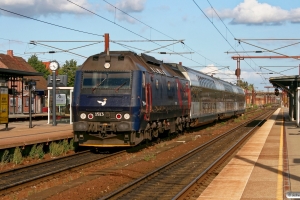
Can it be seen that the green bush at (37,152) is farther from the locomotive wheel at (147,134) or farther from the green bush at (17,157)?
the locomotive wheel at (147,134)

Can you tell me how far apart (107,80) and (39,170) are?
471 centimetres

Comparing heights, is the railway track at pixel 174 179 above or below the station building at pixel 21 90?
below

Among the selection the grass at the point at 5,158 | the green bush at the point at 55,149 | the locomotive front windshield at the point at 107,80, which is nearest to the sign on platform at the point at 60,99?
the green bush at the point at 55,149

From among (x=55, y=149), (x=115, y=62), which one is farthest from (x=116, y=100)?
(x=55, y=149)

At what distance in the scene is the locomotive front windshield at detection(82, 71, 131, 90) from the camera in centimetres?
1792

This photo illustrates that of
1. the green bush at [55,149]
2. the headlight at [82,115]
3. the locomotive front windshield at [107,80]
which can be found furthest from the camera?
the green bush at [55,149]

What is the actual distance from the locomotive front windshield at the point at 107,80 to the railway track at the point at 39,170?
96.4 inches

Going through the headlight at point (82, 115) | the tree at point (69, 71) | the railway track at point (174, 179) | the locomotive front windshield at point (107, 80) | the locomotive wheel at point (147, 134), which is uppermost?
the tree at point (69, 71)

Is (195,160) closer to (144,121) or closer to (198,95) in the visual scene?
(144,121)

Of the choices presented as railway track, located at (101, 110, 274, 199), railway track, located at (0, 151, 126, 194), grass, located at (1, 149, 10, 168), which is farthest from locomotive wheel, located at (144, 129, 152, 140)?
grass, located at (1, 149, 10, 168)

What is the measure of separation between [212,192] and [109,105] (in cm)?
764

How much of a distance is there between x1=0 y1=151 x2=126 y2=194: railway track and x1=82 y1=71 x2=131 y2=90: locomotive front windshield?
2449mm

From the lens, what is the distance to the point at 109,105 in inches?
691

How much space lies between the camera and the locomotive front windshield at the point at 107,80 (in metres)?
17.9
